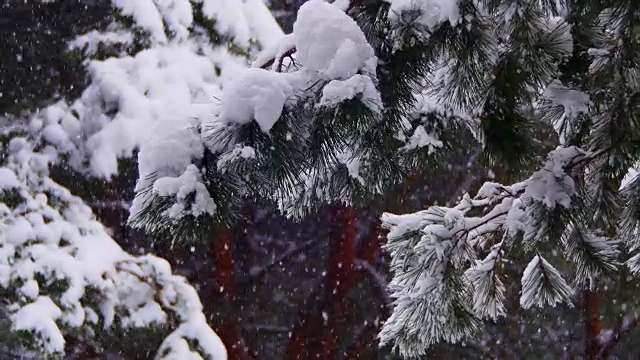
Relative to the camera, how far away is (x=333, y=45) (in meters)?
1.32

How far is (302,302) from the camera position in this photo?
7.45 meters

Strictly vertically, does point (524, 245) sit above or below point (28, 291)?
above

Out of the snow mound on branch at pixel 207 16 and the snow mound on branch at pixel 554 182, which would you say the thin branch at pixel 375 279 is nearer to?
the snow mound on branch at pixel 207 16

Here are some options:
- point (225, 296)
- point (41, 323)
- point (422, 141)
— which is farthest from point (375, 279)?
point (422, 141)

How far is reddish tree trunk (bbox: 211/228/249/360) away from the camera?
634cm

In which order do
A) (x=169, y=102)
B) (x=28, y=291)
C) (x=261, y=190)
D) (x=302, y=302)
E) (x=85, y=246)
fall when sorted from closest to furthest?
(x=261, y=190), (x=28, y=291), (x=85, y=246), (x=169, y=102), (x=302, y=302)

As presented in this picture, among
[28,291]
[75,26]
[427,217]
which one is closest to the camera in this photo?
[427,217]

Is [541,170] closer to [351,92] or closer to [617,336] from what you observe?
[351,92]

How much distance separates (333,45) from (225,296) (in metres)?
5.54

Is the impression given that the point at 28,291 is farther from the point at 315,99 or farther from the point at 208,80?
the point at 315,99

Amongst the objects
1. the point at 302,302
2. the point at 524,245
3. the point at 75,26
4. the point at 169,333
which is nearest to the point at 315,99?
the point at 524,245

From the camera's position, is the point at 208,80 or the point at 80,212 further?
the point at 208,80

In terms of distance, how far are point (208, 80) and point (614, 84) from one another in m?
3.72

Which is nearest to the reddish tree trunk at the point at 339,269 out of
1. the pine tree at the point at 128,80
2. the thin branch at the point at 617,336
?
the pine tree at the point at 128,80
